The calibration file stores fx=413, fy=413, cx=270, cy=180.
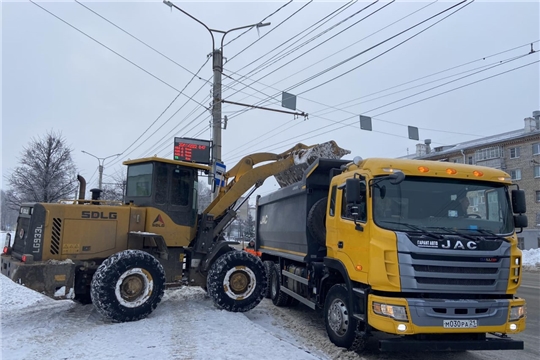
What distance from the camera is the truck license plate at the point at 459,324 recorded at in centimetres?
533

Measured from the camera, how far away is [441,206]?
233 inches

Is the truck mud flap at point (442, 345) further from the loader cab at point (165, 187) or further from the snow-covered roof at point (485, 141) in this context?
the snow-covered roof at point (485, 141)

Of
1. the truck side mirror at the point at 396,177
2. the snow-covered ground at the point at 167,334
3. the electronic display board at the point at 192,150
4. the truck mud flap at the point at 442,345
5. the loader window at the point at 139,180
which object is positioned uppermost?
the electronic display board at the point at 192,150

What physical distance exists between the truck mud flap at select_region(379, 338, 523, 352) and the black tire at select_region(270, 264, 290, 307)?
484 centimetres

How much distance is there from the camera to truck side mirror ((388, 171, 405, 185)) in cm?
572

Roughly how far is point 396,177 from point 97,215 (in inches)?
230

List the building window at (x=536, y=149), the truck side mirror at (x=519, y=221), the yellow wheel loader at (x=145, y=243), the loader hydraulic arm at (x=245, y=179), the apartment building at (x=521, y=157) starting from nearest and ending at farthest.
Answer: the truck side mirror at (x=519, y=221)
the yellow wheel loader at (x=145, y=243)
the loader hydraulic arm at (x=245, y=179)
the apartment building at (x=521, y=157)
the building window at (x=536, y=149)

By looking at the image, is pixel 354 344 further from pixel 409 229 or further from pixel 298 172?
pixel 298 172

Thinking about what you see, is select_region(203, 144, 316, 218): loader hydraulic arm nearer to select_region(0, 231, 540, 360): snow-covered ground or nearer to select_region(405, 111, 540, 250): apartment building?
select_region(0, 231, 540, 360): snow-covered ground

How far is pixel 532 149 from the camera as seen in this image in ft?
131

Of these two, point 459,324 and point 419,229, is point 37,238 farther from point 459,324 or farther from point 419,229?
point 459,324

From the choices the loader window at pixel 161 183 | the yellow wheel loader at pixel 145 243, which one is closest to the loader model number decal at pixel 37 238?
the yellow wheel loader at pixel 145 243

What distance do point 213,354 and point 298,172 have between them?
206 inches

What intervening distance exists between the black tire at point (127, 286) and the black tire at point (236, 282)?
1.15m
